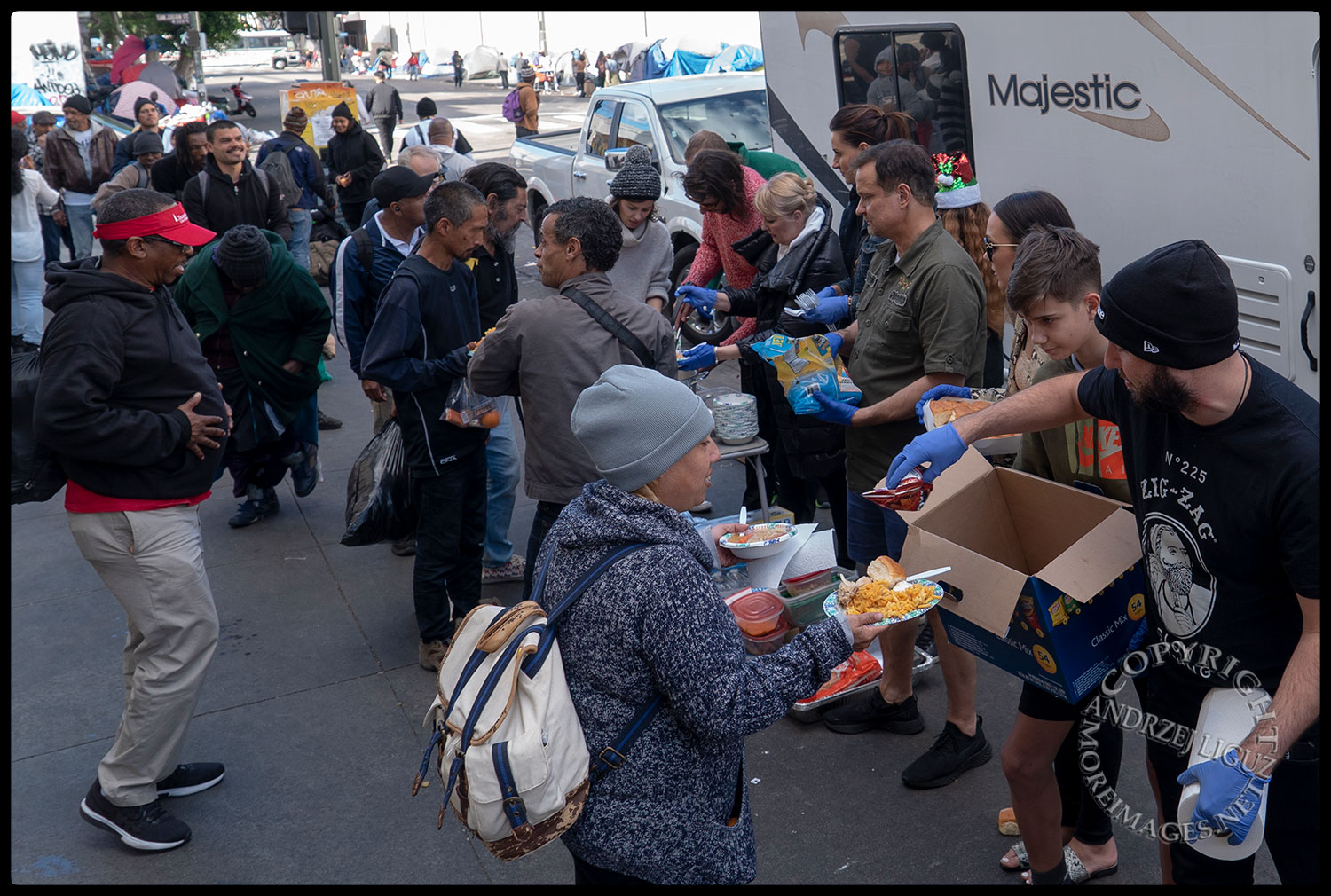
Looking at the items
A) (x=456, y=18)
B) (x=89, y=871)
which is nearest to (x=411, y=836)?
(x=89, y=871)

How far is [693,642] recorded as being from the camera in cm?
214

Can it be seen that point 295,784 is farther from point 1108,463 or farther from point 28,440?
point 1108,463

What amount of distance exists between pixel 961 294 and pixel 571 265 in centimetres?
142

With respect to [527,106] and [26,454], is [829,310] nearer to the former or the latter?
[26,454]

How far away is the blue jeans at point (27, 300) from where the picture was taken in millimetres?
9742

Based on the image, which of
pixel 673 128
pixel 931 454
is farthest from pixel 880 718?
pixel 673 128

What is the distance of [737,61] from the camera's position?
23.1 meters

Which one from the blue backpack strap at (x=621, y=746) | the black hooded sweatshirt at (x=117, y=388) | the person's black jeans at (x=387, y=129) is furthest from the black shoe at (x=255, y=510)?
the person's black jeans at (x=387, y=129)

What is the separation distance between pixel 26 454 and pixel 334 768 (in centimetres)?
161

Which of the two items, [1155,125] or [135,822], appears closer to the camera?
[135,822]

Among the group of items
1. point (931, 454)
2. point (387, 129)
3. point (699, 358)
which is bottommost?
point (699, 358)

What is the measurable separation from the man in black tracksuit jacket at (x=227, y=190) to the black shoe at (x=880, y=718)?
566cm

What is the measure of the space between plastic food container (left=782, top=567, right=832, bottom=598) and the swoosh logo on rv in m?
2.52

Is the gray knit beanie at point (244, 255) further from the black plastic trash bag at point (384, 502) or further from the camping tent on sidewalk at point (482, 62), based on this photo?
the camping tent on sidewalk at point (482, 62)
